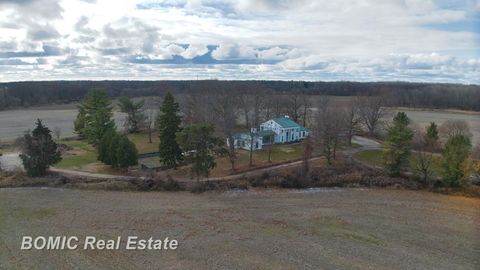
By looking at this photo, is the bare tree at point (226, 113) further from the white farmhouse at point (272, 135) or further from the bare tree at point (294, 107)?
the bare tree at point (294, 107)

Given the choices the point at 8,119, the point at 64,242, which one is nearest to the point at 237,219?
A: the point at 64,242

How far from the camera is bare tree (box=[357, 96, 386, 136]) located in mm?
42438

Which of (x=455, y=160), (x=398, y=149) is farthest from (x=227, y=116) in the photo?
(x=455, y=160)

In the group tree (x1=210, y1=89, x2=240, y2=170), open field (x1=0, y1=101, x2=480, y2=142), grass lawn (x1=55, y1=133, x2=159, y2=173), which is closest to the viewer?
grass lawn (x1=55, y1=133, x2=159, y2=173)

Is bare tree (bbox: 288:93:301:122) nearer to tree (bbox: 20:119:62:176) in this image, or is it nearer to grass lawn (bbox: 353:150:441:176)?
grass lawn (bbox: 353:150:441:176)

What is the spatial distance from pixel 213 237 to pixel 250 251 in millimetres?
2069

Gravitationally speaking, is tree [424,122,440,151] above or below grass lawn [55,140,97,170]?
above

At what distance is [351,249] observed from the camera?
15.7 metres

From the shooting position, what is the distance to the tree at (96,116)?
108 ft

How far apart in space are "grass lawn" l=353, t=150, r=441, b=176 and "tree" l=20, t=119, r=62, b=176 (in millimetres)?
22705

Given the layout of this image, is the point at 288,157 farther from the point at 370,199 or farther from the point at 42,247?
the point at 42,247

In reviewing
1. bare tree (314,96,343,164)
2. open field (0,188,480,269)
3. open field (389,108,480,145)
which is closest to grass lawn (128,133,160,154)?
open field (0,188,480,269)

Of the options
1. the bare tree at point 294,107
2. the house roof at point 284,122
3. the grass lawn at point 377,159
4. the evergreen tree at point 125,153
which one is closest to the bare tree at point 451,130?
the grass lawn at point 377,159

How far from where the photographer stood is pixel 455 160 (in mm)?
23922
